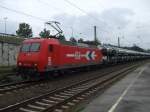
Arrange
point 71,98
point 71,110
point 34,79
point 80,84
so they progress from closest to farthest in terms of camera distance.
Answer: point 71,110 → point 71,98 → point 80,84 → point 34,79

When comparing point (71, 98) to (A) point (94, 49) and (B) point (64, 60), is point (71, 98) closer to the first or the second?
(B) point (64, 60)

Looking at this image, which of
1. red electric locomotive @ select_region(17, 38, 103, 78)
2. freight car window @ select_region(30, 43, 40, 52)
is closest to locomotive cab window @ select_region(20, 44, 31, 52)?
red electric locomotive @ select_region(17, 38, 103, 78)

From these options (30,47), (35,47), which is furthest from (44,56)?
(30,47)

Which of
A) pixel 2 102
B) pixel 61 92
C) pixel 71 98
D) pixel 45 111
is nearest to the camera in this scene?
pixel 45 111

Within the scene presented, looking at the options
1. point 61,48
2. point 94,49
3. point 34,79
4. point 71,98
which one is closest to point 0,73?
point 34,79

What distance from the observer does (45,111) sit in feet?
38.2

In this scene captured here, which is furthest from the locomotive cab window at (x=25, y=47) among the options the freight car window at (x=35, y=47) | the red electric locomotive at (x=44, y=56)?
the freight car window at (x=35, y=47)

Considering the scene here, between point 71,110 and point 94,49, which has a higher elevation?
point 94,49

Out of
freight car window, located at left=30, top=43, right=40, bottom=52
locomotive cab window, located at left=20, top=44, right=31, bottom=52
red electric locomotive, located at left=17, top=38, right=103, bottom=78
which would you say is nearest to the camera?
red electric locomotive, located at left=17, top=38, right=103, bottom=78

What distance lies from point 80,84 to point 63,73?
5776 millimetres

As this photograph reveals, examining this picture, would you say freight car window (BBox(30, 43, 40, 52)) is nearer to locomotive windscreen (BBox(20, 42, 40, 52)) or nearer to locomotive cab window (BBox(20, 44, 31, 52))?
locomotive windscreen (BBox(20, 42, 40, 52))

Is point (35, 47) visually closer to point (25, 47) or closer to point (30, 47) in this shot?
point (30, 47)

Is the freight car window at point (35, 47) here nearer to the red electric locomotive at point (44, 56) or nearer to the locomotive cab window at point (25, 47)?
the red electric locomotive at point (44, 56)

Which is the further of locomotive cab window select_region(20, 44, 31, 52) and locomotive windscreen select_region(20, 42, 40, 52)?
locomotive cab window select_region(20, 44, 31, 52)
